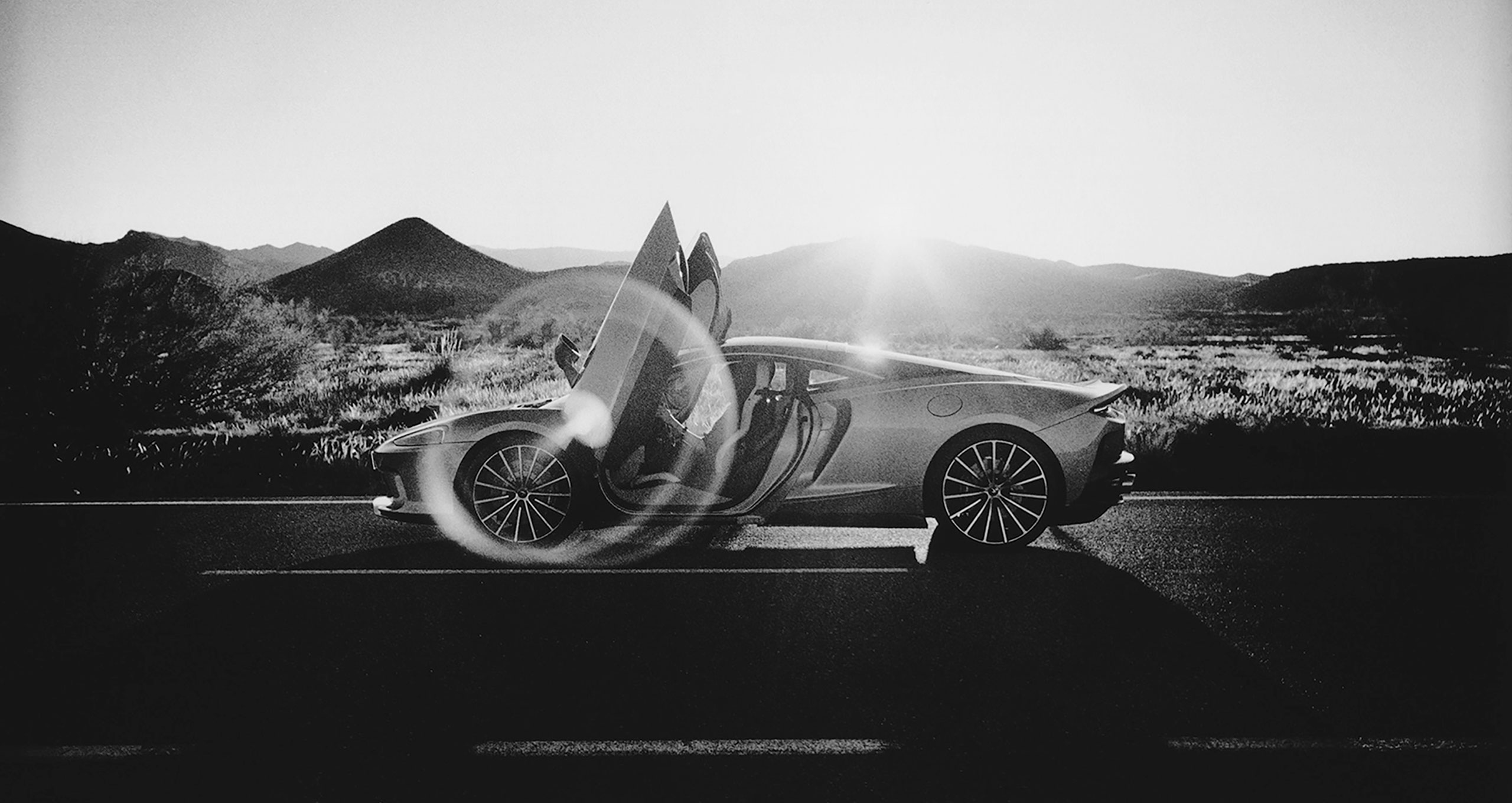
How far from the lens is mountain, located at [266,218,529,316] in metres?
62.8

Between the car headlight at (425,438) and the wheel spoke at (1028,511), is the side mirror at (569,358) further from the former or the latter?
the wheel spoke at (1028,511)

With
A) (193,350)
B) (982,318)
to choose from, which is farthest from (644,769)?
(982,318)

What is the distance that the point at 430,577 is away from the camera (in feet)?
20.7

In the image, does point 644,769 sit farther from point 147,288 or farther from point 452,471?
point 147,288

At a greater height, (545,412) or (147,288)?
(147,288)

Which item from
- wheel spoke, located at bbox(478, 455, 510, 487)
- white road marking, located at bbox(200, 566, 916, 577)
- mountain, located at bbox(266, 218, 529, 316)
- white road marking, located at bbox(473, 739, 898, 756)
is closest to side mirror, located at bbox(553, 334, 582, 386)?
wheel spoke, located at bbox(478, 455, 510, 487)

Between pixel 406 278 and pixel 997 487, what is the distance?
63.6 m

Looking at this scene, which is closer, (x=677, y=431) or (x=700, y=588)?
(x=700, y=588)

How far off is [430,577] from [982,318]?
54586mm

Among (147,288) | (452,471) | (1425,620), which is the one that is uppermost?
(147,288)

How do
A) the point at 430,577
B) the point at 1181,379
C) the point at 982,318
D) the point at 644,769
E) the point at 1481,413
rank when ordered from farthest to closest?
the point at 982,318 → the point at 1181,379 → the point at 1481,413 → the point at 430,577 → the point at 644,769

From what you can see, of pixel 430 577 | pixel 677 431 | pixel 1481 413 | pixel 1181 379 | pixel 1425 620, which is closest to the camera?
pixel 1425 620

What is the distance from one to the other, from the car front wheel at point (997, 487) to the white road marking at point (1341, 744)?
3.11 metres

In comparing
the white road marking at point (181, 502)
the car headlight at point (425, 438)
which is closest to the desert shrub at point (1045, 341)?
the white road marking at point (181, 502)
